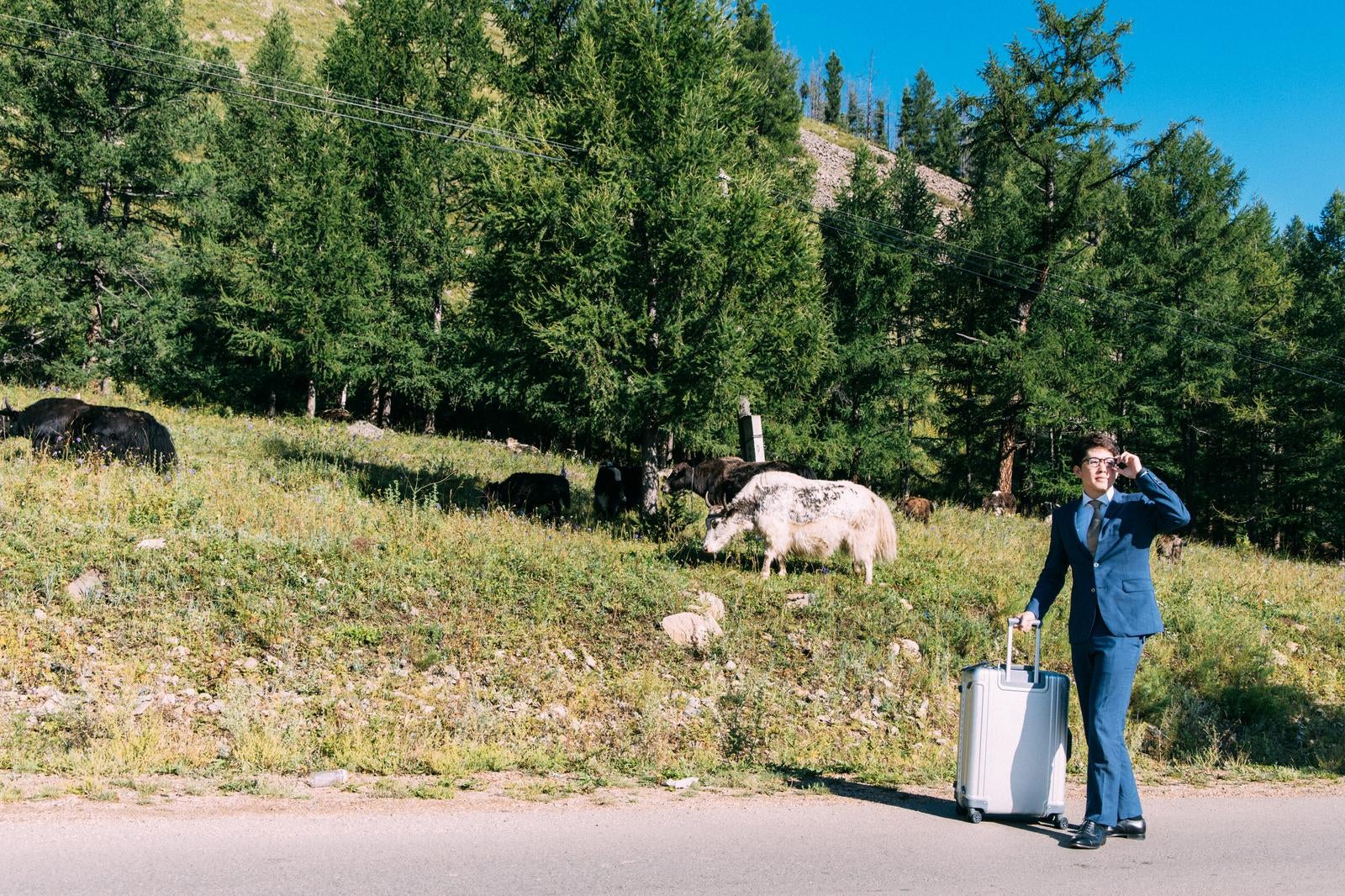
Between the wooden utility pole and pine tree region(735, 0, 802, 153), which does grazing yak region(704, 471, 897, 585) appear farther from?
pine tree region(735, 0, 802, 153)

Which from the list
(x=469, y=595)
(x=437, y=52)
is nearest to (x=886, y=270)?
(x=437, y=52)

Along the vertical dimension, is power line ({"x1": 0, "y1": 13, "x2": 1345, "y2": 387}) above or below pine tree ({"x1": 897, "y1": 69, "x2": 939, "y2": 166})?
below

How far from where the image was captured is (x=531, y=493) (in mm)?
16516

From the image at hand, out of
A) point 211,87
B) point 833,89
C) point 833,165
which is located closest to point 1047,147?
point 211,87

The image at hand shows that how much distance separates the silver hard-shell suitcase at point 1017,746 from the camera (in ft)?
18.0

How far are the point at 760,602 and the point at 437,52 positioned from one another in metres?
27.5

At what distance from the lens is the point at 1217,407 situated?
34938 millimetres

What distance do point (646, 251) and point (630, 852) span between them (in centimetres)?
1192

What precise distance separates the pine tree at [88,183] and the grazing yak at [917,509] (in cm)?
2348

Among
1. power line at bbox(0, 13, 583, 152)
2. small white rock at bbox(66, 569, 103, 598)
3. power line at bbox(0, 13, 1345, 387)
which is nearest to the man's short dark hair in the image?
small white rock at bbox(66, 569, 103, 598)

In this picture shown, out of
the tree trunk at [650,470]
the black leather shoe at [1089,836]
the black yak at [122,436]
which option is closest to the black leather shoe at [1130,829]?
the black leather shoe at [1089,836]

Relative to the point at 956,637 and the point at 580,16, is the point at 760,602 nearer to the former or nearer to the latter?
the point at 956,637

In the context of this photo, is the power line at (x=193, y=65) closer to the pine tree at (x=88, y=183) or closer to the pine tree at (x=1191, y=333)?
the pine tree at (x=88, y=183)

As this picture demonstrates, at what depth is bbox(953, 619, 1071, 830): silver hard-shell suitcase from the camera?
217 inches
